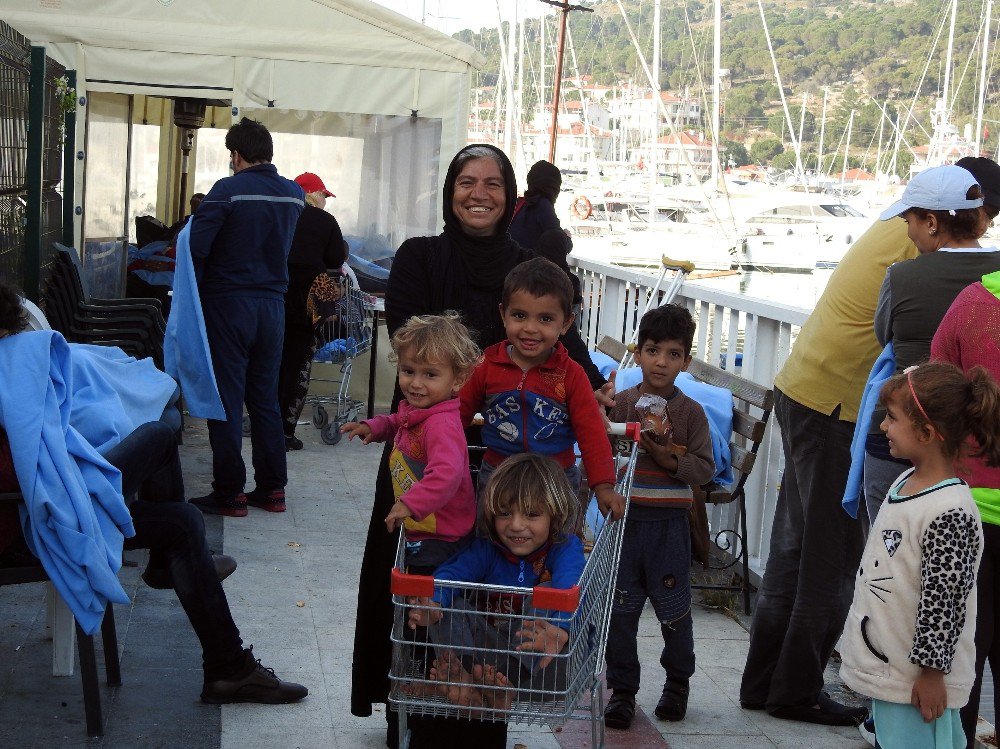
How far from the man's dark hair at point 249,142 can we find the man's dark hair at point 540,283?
4405mm

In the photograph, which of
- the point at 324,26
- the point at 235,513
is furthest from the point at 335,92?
the point at 235,513

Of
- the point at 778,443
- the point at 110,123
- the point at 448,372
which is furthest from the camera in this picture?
the point at 110,123

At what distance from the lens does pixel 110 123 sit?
12.2 metres

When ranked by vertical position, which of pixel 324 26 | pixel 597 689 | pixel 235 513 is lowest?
pixel 235 513

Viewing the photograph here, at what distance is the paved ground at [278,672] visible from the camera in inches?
175

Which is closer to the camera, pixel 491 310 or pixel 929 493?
pixel 929 493

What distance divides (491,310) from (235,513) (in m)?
4.01

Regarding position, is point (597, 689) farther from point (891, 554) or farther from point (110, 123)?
point (110, 123)

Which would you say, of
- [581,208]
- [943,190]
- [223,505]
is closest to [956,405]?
[943,190]

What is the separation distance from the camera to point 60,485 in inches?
154

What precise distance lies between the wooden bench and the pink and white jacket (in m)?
2.23

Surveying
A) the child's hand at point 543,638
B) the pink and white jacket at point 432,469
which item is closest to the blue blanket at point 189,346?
the pink and white jacket at point 432,469

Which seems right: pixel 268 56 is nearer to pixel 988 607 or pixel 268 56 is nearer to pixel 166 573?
pixel 166 573

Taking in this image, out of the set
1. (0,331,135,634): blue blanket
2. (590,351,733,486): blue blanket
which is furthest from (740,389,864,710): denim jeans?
(0,331,135,634): blue blanket
